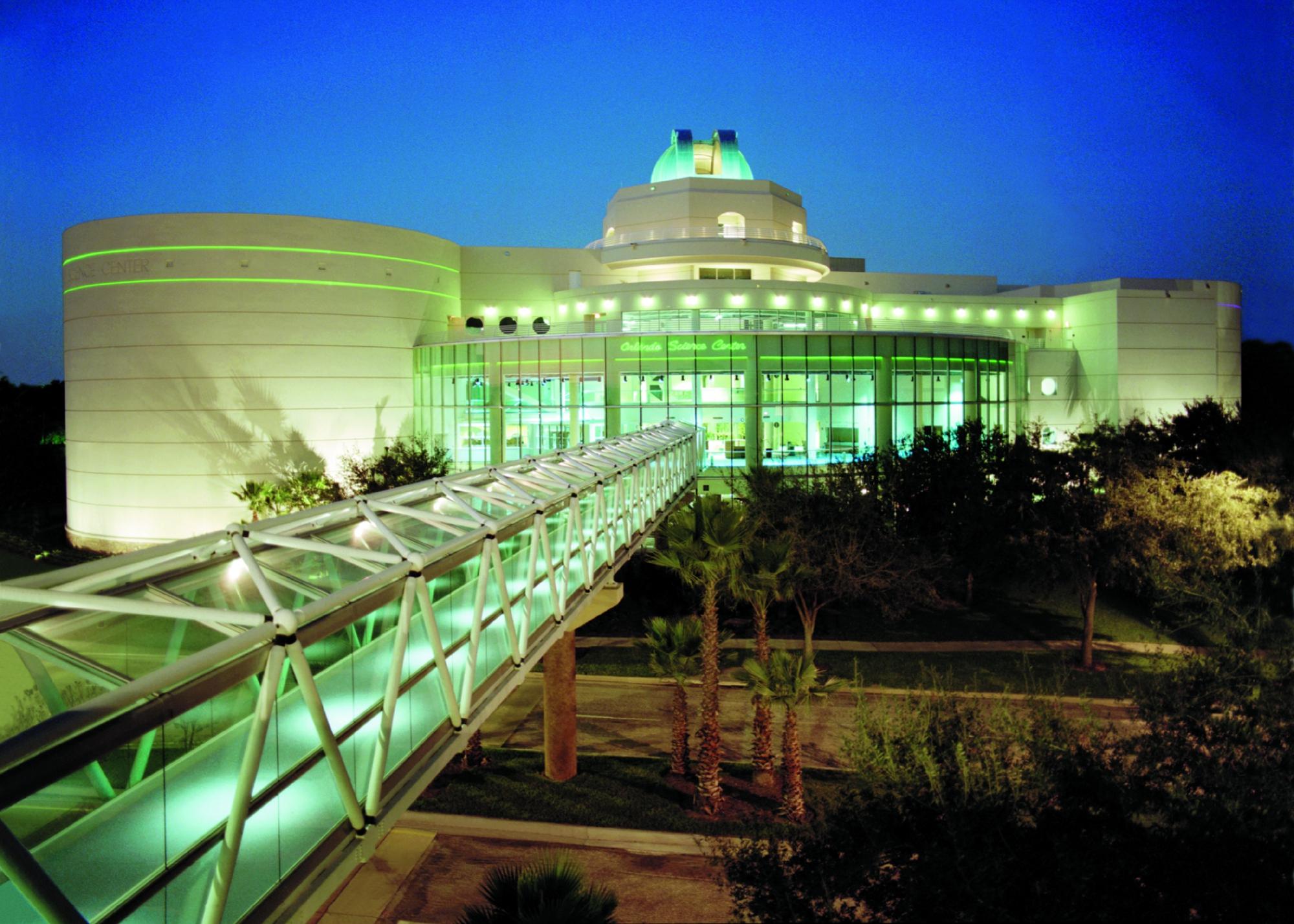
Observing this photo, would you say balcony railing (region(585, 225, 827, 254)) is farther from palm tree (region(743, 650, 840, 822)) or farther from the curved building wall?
palm tree (region(743, 650, 840, 822))

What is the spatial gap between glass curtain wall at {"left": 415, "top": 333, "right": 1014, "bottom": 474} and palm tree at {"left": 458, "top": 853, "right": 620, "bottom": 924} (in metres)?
31.7

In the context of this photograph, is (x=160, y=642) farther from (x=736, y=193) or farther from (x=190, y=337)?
(x=736, y=193)

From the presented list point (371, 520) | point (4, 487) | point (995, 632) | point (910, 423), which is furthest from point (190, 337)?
point (371, 520)

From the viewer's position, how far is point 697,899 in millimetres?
14352

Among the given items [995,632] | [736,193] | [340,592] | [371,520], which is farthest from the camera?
[736,193]

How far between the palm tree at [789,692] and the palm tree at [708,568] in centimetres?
109

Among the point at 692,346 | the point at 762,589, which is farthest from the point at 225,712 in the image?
the point at 692,346

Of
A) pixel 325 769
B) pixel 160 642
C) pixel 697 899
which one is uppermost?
pixel 160 642

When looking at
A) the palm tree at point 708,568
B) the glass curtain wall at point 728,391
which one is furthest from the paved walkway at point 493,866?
the glass curtain wall at point 728,391

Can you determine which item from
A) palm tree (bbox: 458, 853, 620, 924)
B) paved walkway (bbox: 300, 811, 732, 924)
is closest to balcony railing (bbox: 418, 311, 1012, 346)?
paved walkway (bbox: 300, 811, 732, 924)

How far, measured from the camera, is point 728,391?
4078cm

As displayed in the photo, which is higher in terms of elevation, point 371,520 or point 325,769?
point 371,520

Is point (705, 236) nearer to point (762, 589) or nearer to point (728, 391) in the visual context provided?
point (728, 391)

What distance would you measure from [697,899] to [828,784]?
192 inches
